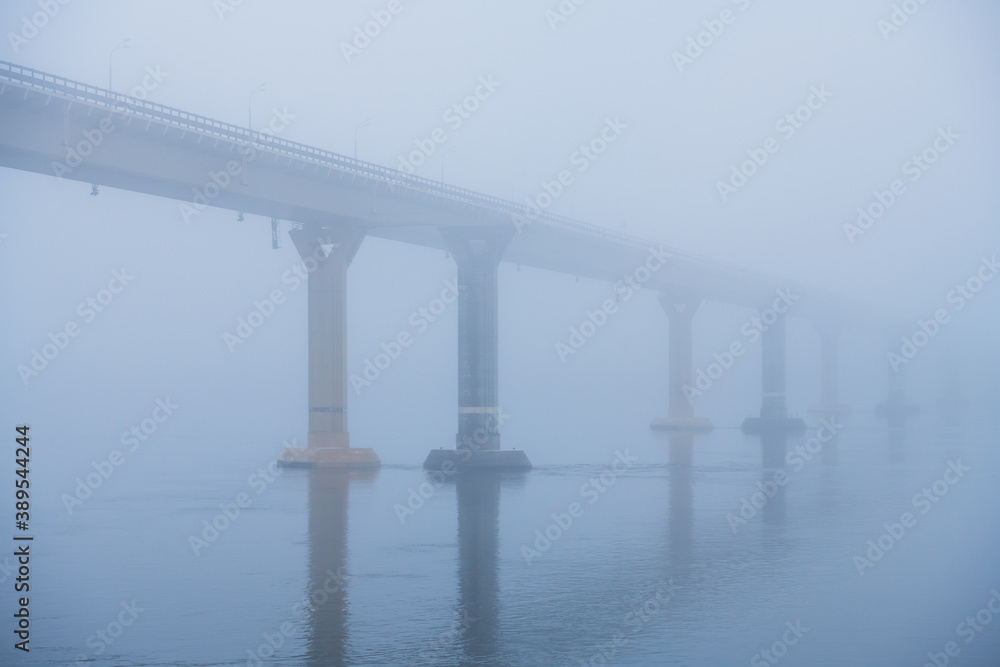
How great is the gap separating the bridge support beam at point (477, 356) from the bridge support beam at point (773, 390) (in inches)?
2671

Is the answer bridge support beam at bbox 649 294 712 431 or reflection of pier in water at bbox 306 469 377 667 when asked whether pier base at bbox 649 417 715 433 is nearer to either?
bridge support beam at bbox 649 294 712 431

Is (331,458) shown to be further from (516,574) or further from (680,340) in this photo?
(680,340)

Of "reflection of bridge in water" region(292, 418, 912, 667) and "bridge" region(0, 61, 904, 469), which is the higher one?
"bridge" region(0, 61, 904, 469)

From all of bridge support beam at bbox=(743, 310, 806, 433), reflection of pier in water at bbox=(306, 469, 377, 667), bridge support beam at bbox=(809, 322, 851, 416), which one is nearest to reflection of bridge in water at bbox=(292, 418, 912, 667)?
reflection of pier in water at bbox=(306, 469, 377, 667)

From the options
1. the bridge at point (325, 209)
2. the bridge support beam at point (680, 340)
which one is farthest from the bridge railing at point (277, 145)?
the bridge support beam at point (680, 340)

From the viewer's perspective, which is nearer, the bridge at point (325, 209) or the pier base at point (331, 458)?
the bridge at point (325, 209)

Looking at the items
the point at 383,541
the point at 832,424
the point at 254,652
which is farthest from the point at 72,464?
the point at 832,424

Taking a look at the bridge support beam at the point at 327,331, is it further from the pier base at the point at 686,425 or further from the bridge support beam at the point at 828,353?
the bridge support beam at the point at 828,353

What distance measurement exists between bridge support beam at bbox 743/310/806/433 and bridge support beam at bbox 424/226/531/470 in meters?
67.8

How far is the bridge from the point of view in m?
54.4

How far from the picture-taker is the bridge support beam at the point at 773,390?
138375 mm

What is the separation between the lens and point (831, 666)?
941 inches

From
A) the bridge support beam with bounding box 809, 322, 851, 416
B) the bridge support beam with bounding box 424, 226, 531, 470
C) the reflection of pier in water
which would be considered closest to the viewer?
the reflection of pier in water

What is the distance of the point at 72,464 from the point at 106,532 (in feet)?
161
